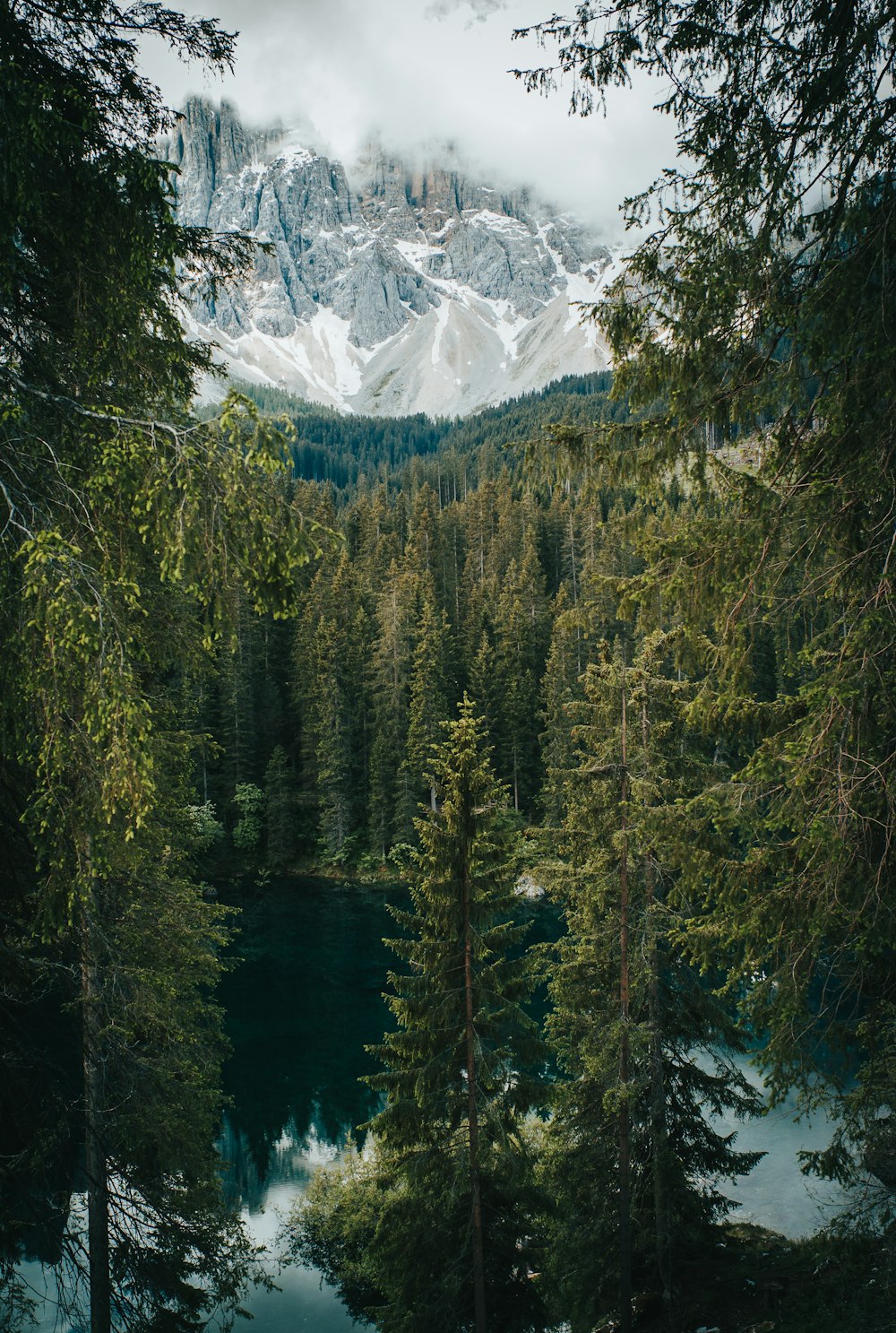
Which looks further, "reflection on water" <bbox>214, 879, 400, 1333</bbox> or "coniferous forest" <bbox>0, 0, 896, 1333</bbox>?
"reflection on water" <bbox>214, 879, 400, 1333</bbox>

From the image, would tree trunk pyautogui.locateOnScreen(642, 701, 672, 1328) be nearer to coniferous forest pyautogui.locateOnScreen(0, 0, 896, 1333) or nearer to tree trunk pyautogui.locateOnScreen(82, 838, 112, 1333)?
coniferous forest pyautogui.locateOnScreen(0, 0, 896, 1333)

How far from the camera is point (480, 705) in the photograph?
4119cm

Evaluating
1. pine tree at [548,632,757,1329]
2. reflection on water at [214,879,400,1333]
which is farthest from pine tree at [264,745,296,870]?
pine tree at [548,632,757,1329]

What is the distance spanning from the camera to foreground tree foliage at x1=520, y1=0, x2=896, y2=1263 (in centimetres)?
420

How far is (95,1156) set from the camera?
6.29m

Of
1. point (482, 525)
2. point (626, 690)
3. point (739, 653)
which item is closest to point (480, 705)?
point (482, 525)

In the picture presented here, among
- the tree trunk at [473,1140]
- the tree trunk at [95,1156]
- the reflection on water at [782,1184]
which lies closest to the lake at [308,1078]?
the reflection on water at [782,1184]

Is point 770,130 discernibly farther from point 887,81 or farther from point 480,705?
point 480,705

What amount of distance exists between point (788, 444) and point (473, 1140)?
8724 mm

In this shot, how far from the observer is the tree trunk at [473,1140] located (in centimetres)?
936

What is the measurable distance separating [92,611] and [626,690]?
8.59 m

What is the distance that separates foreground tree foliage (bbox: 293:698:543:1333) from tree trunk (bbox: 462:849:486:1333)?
0.6 inches

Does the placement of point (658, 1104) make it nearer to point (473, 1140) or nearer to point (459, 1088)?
point (473, 1140)

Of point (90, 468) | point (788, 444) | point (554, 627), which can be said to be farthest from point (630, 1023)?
point (90, 468)
